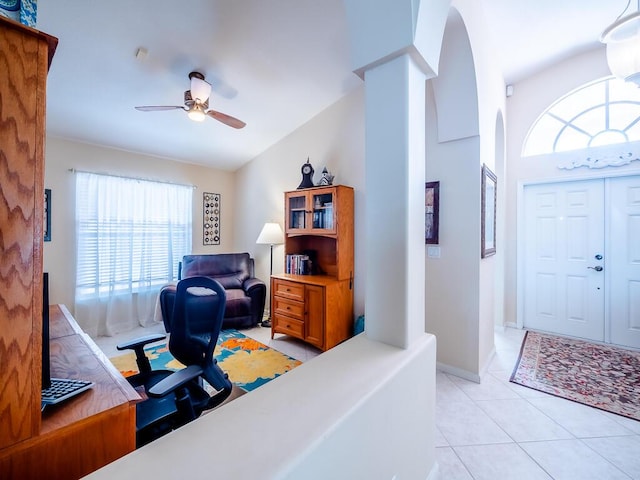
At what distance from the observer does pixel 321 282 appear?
2998mm

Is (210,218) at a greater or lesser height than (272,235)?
greater

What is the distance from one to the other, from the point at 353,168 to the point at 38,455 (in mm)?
3179

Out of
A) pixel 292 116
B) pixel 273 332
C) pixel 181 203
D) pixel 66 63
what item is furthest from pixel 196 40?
pixel 273 332

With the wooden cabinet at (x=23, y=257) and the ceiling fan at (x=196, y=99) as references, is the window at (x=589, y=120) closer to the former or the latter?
the ceiling fan at (x=196, y=99)

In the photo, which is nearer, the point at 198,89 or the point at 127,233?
the point at 198,89

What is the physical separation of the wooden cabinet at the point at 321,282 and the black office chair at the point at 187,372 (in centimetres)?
152

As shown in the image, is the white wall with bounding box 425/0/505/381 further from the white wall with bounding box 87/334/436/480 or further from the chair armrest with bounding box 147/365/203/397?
the chair armrest with bounding box 147/365/203/397

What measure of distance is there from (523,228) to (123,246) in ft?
17.4

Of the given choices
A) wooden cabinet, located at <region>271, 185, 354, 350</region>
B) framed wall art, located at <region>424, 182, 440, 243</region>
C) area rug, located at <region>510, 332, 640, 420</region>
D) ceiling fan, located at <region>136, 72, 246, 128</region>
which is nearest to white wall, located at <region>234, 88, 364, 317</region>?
wooden cabinet, located at <region>271, 185, 354, 350</region>

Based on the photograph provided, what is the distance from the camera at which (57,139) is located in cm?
327

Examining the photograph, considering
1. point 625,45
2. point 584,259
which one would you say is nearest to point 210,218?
point 625,45

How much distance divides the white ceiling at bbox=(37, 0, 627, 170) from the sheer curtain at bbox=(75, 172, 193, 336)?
696 mm

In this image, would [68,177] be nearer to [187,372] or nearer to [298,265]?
[298,265]

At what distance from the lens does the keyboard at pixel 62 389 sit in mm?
802
